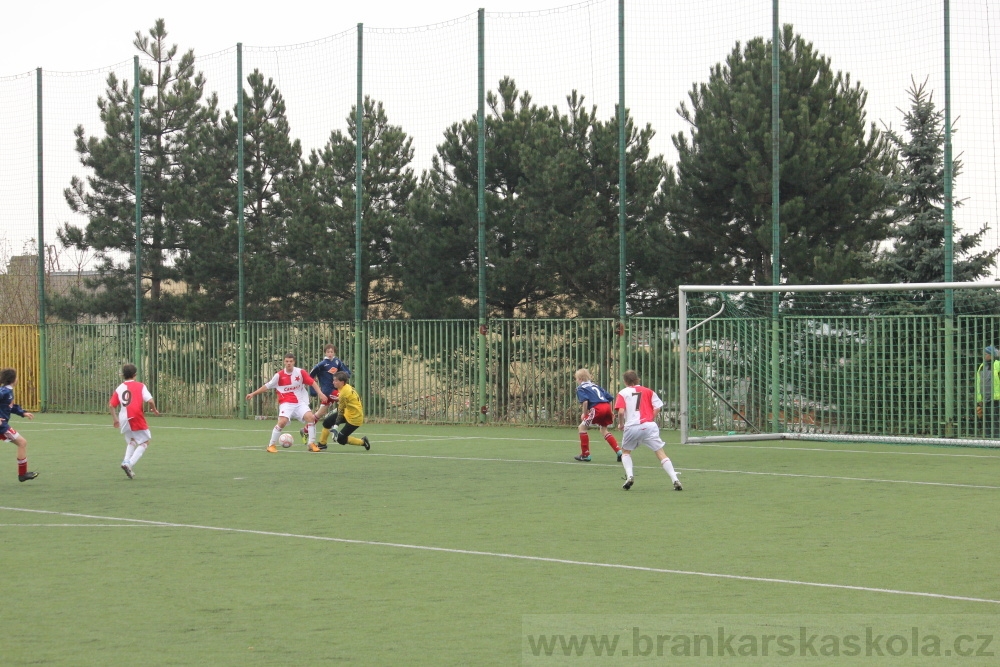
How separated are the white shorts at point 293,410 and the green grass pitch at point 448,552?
2.11 meters

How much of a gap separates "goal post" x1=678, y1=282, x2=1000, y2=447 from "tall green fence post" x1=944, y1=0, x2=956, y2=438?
3 centimetres

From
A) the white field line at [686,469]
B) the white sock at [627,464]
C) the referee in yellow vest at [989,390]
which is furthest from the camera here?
the referee in yellow vest at [989,390]

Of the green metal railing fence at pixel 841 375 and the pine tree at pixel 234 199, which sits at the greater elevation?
the pine tree at pixel 234 199

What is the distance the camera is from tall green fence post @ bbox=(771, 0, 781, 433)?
Result: 82.8 feet

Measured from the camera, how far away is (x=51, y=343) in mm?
36719

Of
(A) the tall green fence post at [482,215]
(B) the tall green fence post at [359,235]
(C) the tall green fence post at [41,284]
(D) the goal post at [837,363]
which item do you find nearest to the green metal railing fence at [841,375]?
(D) the goal post at [837,363]

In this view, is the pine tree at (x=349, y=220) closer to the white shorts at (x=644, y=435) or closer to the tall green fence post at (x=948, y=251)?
the tall green fence post at (x=948, y=251)

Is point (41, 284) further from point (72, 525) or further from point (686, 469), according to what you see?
point (72, 525)

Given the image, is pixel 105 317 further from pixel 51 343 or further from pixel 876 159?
pixel 876 159

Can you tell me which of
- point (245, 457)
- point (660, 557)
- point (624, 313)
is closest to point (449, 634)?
point (660, 557)

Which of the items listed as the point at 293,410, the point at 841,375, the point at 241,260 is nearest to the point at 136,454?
the point at 293,410

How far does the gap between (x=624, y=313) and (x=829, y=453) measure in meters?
7.17

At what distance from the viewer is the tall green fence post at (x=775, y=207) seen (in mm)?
25234

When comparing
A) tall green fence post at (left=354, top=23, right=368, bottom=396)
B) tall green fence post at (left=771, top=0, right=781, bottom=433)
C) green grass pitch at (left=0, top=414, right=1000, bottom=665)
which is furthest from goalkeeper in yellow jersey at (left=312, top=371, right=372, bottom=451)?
tall green fence post at (left=354, top=23, right=368, bottom=396)
